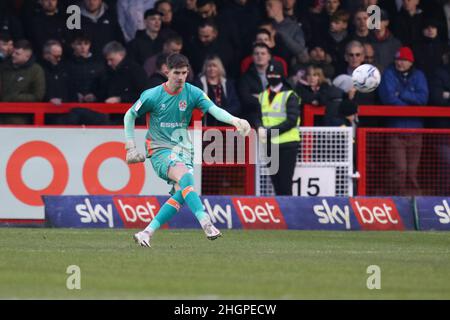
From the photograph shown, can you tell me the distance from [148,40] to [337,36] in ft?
9.72

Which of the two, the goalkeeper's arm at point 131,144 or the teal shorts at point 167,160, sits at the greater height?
the goalkeeper's arm at point 131,144

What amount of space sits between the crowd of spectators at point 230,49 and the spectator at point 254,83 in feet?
0.07

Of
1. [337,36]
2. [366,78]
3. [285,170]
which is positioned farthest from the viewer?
[337,36]

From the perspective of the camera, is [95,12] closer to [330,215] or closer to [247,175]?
[247,175]

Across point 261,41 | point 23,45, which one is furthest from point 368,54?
point 23,45

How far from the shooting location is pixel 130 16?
69.3ft

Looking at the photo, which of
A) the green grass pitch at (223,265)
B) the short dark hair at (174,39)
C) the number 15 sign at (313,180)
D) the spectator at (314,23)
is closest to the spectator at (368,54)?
the spectator at (314,23)

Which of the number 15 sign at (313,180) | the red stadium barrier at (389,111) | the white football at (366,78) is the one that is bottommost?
the number 15 sign at (313,180)

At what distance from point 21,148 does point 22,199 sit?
0.70m

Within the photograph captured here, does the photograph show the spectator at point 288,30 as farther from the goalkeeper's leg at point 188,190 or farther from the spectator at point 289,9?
the goalkeeper's leg at point 188,190

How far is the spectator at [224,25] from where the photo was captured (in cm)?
2075

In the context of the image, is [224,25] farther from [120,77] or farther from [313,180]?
[313,180]

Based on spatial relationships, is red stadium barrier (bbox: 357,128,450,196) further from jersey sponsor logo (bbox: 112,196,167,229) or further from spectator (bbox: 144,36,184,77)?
jersey sponsor logo (bbox: 112,196,167,229)
